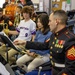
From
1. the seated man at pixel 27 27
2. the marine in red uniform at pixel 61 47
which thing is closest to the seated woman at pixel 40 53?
the seated man at pixel 27 27

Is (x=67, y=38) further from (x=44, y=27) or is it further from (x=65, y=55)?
(x=44, y=27)

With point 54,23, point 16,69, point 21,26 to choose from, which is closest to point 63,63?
point 54,23

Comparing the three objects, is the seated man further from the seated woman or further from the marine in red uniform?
the marine in red uniform

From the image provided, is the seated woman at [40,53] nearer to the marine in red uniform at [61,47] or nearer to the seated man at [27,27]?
the seated man at [27,27]

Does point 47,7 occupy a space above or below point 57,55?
below

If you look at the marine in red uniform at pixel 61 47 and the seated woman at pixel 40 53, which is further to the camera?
the seated woman at pixel 40 53

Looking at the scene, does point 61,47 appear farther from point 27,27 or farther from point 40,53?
point 27,27

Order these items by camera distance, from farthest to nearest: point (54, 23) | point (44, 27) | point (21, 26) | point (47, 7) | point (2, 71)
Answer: point (47, 7)
point (21, 26)
point (44, 27)
point (54, 23)
point (2, 71)

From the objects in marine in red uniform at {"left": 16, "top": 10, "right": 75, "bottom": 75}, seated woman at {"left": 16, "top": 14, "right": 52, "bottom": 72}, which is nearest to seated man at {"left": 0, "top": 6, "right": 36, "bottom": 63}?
seated woman at {"left": 16, "top": 14, "right": 52, "bottom": 72}

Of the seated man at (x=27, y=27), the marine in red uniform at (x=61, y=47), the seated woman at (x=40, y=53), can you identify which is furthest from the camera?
the seated man at (x=27, y=27)

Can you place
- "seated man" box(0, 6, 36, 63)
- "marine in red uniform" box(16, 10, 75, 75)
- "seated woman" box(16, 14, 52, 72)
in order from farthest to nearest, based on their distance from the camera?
"seated man" box(0, 6, 36, 63) → "seated woman" box(16, 14, 52, 72) → "marine in red uniform" box(16, 10, 75, 75)

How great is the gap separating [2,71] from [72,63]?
0.63 metres

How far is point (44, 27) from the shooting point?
340 centimetres

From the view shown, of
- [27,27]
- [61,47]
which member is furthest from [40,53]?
[61,47]
